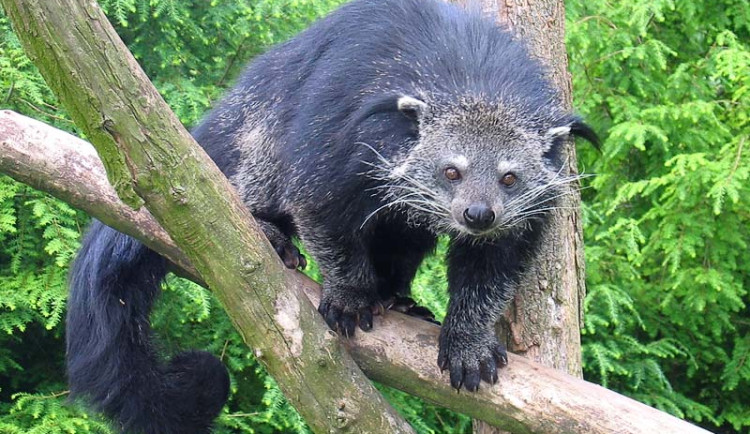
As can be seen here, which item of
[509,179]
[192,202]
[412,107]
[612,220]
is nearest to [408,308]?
[509,179]

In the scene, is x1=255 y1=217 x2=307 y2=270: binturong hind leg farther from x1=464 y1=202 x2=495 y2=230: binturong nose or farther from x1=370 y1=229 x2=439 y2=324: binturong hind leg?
x1=464 y1=202 x2=495 y2=230: binturong nose

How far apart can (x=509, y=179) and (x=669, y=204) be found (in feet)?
7.83

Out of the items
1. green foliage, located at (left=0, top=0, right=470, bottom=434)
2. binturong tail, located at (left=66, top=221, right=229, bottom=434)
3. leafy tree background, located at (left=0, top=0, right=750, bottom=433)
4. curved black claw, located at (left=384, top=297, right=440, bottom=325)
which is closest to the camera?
binturong tail, located at (left=66, top=221, right=229, bottom=434)

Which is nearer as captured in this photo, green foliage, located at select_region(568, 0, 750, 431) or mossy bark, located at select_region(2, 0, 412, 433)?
mossy bark, located at select_region(2, 0, 412, 433)

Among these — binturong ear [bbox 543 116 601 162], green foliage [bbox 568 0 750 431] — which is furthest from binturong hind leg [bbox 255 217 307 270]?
green foliage [bbox 568 0 750 431]

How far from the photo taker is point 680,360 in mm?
6066

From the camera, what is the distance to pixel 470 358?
11.0ft

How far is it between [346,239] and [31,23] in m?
1.41

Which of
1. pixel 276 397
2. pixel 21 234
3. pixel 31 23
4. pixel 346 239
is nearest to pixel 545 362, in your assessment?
pixel 346 239

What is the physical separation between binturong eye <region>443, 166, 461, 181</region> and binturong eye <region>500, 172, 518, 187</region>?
153 millimetres

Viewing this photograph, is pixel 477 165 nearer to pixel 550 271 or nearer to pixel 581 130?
pixel 581 130

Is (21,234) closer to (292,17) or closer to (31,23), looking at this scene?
(292,17)

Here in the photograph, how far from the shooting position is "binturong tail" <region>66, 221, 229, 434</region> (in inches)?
140

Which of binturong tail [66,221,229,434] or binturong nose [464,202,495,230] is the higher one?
binturong nose [464,202,495,230]
